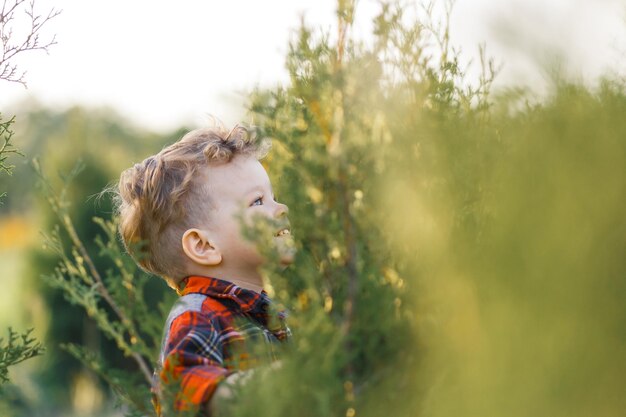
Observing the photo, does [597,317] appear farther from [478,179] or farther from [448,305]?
[478,179]

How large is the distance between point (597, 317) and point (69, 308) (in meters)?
11.0

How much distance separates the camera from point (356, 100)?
1705 millimetres

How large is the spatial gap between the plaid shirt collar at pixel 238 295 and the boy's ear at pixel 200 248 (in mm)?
91

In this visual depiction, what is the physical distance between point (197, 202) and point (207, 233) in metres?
0.14

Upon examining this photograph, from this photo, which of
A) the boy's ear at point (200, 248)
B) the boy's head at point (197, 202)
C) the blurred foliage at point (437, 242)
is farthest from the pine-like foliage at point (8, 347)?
the blurred foliage at point (437, 242)

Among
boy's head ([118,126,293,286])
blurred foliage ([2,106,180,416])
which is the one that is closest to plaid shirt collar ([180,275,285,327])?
boy's head ([118,126,293,286])

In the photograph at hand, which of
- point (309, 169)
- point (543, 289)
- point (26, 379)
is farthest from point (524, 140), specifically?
point (26, 379)

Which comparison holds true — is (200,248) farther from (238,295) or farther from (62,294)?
(62,294)

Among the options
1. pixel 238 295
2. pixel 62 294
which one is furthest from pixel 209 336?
pixel 62 294

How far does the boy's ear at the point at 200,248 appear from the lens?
9.44 feet

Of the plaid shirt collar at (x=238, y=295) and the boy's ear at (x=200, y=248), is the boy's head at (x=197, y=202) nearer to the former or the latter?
the boy's ear at (x=200, y=248)

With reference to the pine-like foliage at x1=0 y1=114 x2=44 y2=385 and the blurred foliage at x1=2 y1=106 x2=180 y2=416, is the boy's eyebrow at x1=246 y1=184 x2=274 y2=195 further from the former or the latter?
the blurred foliage at x1=2 y1=106 x2=180 y2=416

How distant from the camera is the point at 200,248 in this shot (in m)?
2.91

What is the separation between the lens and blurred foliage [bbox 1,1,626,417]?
4.36ft
